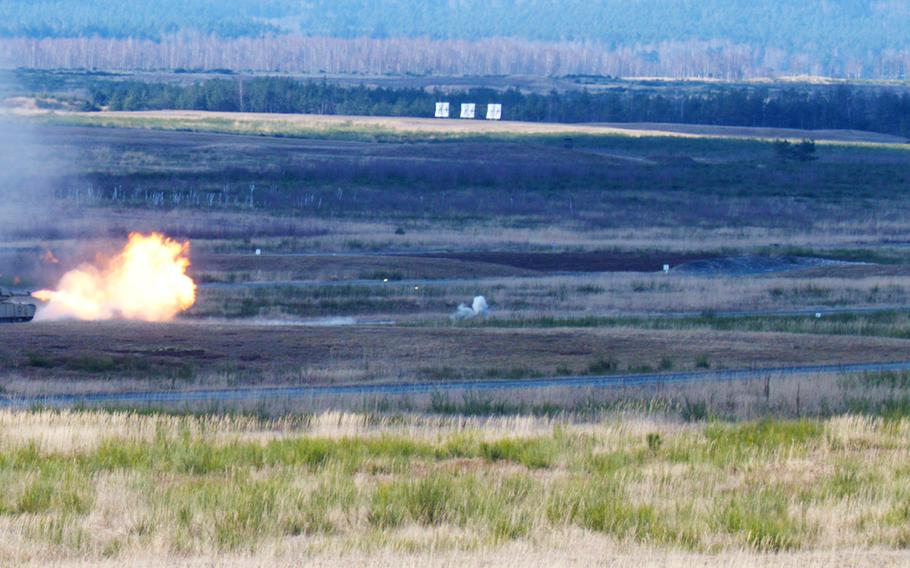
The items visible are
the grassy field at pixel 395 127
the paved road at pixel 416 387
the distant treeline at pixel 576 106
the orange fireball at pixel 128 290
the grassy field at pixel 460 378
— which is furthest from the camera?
the distant treeline at pixel 576 106

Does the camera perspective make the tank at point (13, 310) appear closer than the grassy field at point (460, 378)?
No

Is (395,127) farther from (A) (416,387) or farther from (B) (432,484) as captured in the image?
(B) (432,484)

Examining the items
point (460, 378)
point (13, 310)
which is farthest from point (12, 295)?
point (460, 378)

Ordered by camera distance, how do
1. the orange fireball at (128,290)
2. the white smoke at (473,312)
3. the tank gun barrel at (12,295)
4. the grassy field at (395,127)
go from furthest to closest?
the grassy field at (395,127)
the orange fireball at (128,290)
the white smoke at (473,312)
the tank gun barrel at (12,295)

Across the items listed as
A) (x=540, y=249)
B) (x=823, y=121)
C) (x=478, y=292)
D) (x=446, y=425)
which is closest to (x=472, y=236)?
(x=540, y=249)

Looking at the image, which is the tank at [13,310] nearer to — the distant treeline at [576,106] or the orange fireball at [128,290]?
the orange fireball at [128,290]

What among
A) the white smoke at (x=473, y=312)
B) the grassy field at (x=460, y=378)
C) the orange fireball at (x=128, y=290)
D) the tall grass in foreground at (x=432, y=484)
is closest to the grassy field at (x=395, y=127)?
the grassy field at (x=460, y=378)

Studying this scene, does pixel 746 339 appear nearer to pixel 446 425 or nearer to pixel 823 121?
pixel 446 425

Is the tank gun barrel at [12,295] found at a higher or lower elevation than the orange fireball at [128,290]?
higher

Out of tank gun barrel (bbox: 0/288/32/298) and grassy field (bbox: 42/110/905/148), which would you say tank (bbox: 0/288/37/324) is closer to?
tank gun barrel (bbox: 0/288/32/298)
